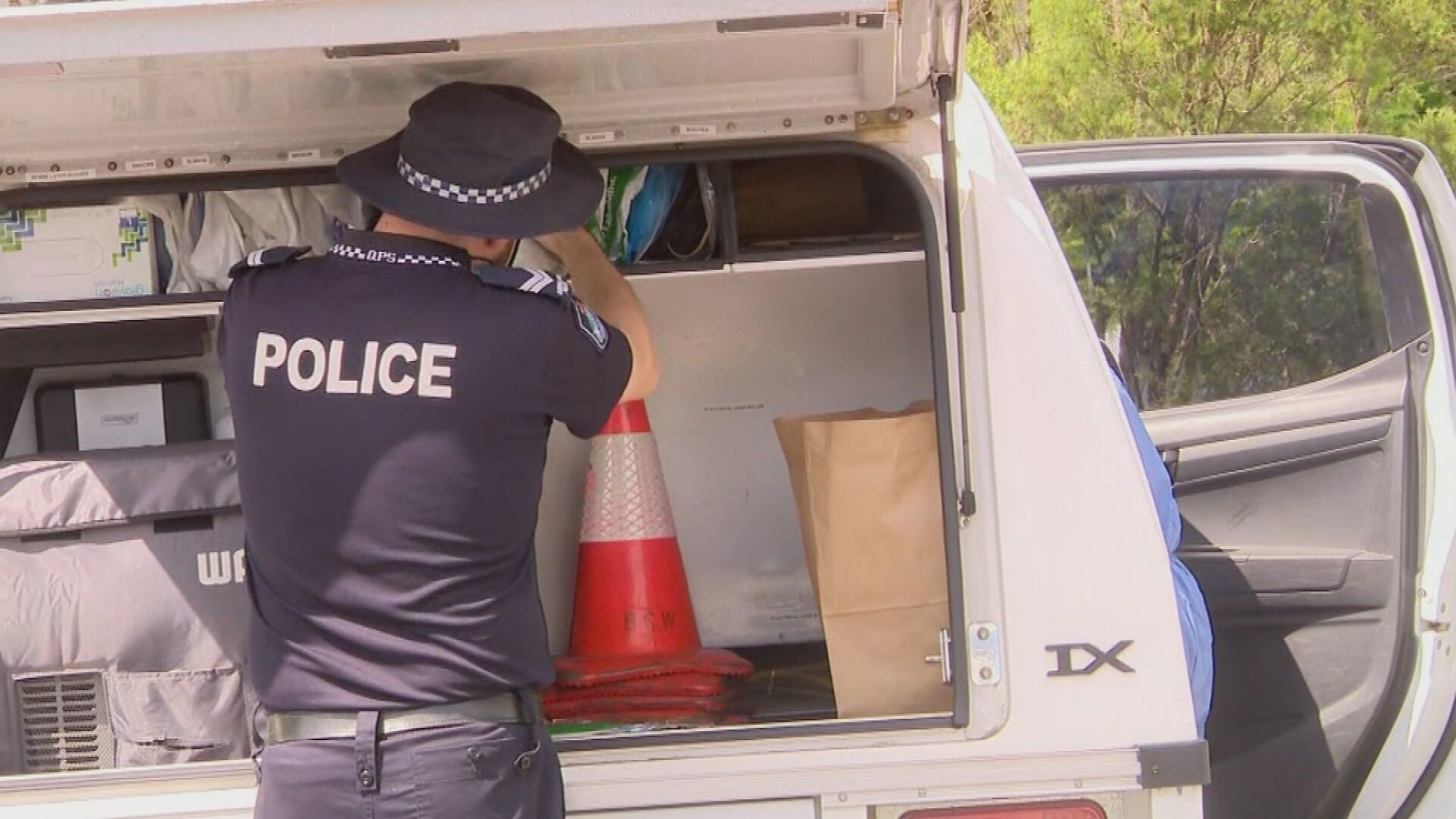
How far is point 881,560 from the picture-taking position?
2.57 meters

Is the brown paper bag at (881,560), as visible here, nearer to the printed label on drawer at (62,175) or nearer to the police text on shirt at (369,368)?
the police text on shirt at (369,368)

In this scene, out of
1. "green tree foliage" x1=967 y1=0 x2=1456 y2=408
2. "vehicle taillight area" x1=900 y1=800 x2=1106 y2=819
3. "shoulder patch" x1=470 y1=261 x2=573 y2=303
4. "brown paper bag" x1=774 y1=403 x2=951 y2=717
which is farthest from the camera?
"green tree foliage" x1=967 y1=0 x2=1456 y2=408

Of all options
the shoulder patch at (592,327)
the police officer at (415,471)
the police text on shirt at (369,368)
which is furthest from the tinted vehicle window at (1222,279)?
the police text on shirt at (369,368)

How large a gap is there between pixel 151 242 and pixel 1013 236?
137 cm

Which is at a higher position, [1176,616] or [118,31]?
[118,31]

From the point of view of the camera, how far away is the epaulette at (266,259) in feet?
7.77

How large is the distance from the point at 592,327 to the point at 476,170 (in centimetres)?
27

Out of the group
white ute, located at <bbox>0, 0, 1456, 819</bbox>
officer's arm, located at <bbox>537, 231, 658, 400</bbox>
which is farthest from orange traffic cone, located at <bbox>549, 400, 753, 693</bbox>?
officer's arm, located at <bbox>537, 231, 658, 400</bbox>

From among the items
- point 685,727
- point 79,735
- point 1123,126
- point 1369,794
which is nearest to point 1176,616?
point 685,727

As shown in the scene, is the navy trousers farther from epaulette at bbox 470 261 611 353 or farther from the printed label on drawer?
the printed label on drawer

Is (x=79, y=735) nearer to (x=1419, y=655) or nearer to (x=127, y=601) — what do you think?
(x=127, y=601)

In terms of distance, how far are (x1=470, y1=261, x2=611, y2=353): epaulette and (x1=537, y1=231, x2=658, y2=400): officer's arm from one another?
0.19 metres

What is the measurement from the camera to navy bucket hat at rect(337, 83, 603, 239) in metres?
2.31

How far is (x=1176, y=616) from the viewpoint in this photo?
238cm
